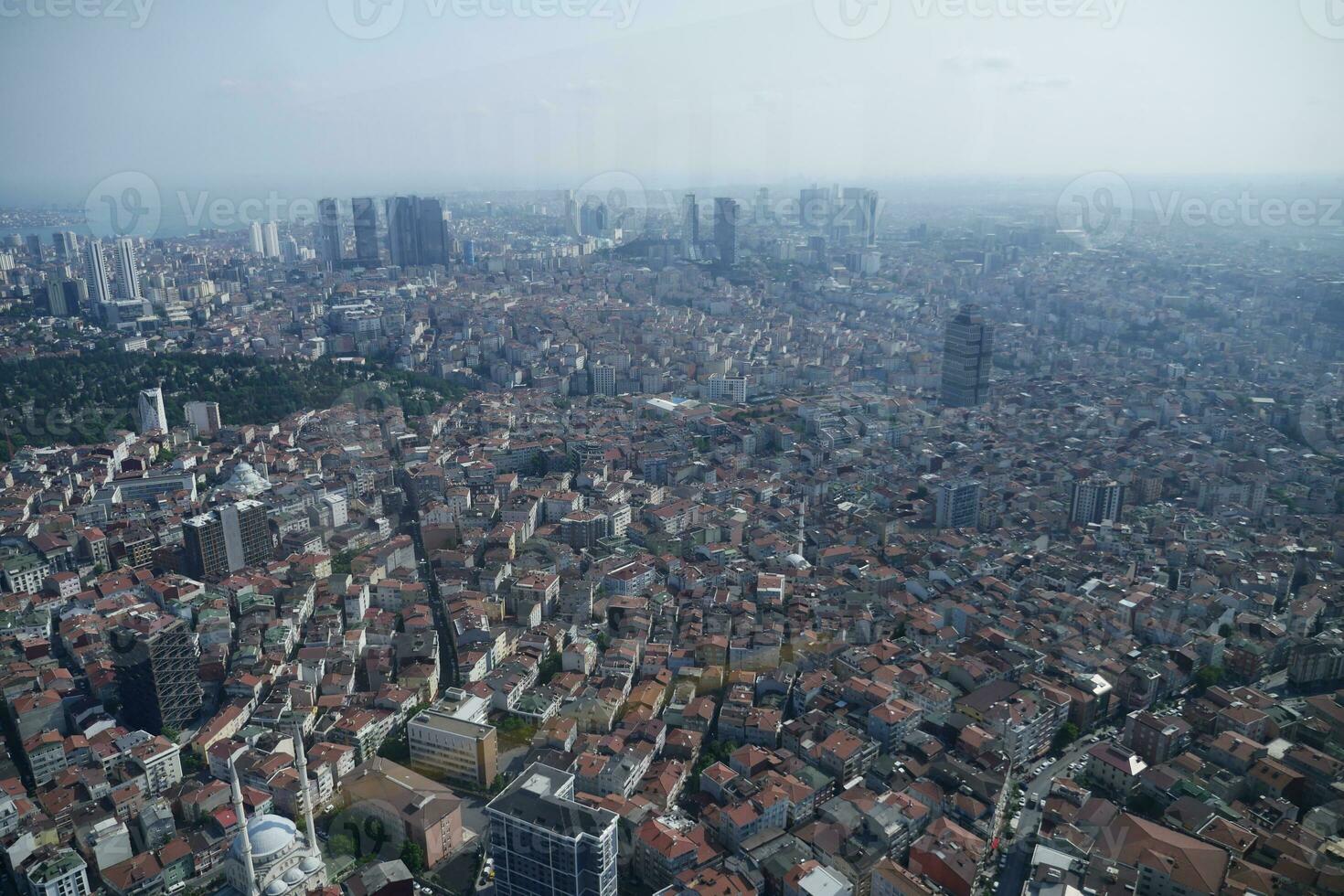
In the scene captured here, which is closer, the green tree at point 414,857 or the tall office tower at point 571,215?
the green tree at point 414,857

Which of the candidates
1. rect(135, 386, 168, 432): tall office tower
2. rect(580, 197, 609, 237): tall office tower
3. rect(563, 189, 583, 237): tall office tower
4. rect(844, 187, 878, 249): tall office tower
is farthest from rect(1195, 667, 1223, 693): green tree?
rect(580, 197, 609, 237): tall office tower

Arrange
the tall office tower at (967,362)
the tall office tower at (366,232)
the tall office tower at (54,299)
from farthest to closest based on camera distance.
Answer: the tall office tower at (366,232) < the tall office tower at (54,299) < the tall office tower at (967,362)

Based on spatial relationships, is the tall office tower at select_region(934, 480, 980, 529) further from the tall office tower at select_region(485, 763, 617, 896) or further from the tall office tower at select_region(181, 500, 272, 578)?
the tall office tower at select_region(181, 500, 272, 578)

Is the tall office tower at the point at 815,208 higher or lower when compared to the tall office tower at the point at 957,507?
higher

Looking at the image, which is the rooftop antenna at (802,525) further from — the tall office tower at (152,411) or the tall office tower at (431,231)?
the tall office tower at (431,231)

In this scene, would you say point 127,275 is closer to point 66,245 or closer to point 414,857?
point 66,245

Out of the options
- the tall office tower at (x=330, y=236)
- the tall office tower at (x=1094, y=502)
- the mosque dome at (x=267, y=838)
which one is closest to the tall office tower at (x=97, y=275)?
the tall office tower at (x=330, y=236)

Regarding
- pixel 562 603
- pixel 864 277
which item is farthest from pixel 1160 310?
pixel 562 603

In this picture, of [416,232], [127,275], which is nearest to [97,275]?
[127,275]
